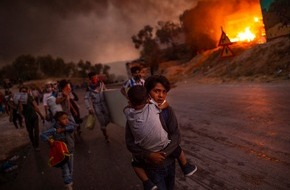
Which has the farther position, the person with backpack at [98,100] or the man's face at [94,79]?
the person with backpack at [98,100]

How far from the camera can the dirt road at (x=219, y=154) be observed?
164 inches

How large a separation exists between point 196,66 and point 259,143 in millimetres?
22215

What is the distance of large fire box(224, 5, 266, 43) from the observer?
98.0ft

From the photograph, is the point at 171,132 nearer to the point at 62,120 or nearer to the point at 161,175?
the point at 161,175

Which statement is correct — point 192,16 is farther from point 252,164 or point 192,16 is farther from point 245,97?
point 252,164

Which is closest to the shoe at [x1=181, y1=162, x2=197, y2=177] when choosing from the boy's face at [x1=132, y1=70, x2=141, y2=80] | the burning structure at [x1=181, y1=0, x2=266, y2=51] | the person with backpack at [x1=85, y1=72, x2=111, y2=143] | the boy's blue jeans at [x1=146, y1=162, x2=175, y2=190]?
the boy's blue jeans at [x1=146, y1=162, x2=175, y2=190]

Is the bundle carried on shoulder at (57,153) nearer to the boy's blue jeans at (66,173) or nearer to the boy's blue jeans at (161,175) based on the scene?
the boy's blue jeans at (66,173)

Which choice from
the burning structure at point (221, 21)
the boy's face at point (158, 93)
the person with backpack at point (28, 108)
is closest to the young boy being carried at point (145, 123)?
the boy's face at point (158, 93)

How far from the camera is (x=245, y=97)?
10.0m

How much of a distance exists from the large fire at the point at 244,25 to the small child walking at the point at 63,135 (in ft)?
90.5

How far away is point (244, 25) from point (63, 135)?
3057 cm

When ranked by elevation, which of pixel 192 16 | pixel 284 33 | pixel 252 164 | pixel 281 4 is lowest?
pixel 252 164

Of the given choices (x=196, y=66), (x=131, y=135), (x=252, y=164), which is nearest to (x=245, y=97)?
(x=252, y=164)

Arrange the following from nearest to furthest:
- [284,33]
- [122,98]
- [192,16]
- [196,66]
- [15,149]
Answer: [122,98]
[15,149]
[284,33]
[196,66]
[192,16]
